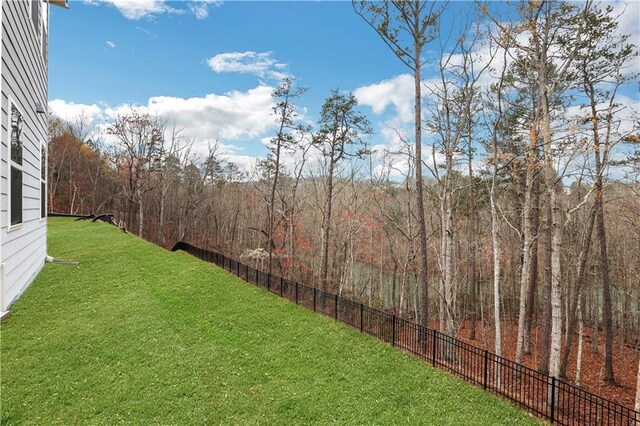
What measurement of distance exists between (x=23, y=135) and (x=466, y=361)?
38.5 ft

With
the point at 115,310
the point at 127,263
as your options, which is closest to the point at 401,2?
the point at 115,310

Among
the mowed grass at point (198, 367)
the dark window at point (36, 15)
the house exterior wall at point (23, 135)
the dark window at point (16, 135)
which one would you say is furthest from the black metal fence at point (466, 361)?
the dark window at point (36, 15)

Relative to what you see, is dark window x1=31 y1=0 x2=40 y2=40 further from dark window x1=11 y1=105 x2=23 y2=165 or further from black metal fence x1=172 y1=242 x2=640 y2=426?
black metal fence x1=172 y1=242 x2=640 y2=426

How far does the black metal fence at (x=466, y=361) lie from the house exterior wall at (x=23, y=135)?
22.7 ft

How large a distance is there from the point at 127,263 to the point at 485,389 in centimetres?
1274

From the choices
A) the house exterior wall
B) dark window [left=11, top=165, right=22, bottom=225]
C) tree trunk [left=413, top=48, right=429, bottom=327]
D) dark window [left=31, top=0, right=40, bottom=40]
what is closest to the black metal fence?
tree trunk [left=413, top=48, right=429, bottom=327]

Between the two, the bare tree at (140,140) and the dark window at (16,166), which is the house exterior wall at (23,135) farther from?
the bare tree at (140,140)

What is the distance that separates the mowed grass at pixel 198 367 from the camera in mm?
5691

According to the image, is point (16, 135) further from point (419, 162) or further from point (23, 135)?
point (419, 162)

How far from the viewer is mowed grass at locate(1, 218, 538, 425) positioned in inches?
224

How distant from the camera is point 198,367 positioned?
7.01 meters

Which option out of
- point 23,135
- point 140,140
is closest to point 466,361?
point 23,135

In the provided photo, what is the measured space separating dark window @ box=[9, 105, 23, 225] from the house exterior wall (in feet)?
0.68

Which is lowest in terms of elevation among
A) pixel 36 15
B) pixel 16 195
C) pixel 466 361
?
pixel 466 361
